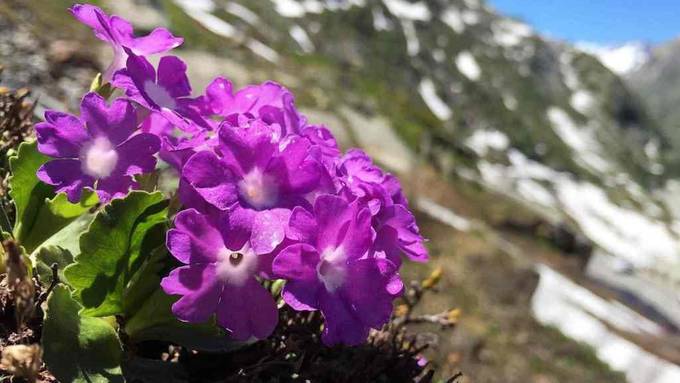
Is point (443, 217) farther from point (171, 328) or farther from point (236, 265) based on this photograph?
point (236, 265)

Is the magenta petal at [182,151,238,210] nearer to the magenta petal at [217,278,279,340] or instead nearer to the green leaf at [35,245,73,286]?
the magenta petal at [217,278,279,340]

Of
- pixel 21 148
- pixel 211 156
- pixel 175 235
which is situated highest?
pixel 211 156

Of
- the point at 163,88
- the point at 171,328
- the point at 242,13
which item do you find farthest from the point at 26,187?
the point at 242,13

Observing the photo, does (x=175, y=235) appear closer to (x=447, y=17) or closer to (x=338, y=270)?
(x=338, y=270)

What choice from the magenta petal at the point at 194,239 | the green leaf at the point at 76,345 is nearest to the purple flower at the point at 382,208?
the magenta petal at the point at 194,239

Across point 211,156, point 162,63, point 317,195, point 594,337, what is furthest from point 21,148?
point 594,337

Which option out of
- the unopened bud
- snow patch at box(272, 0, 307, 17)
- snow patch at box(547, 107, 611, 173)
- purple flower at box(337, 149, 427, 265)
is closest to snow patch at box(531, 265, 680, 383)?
purple flower at box(337, 149, 427, 265)
